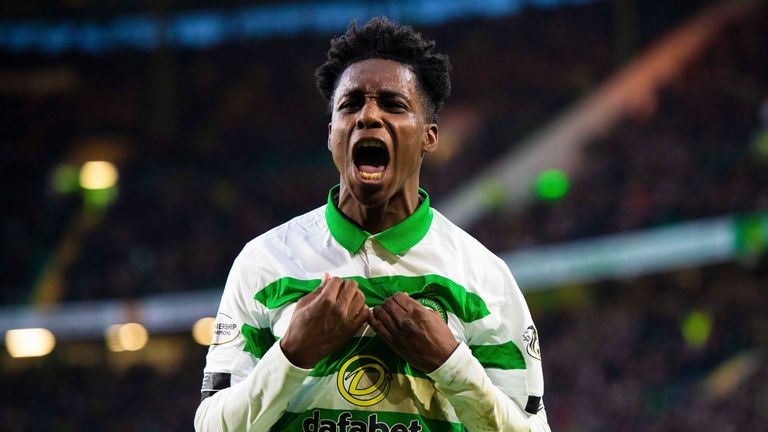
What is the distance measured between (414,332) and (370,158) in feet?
1.64

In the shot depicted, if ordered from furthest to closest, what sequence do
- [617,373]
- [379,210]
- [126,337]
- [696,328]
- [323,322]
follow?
[126,337]
[617,373]
[696,328]
[379,210]
[323,322]

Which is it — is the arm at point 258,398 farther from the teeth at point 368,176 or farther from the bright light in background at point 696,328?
the bright light in background at point 696,328

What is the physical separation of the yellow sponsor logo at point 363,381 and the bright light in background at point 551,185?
18.6 meters

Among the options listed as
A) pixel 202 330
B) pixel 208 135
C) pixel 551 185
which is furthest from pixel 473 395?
pixel 208 135

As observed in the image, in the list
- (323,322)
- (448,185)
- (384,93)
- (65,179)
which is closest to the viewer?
(323,322)

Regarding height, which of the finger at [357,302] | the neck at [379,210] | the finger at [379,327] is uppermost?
the neck at [379,210]

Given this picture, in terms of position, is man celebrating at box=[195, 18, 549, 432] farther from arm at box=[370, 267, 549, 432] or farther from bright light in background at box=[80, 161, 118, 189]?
bright light in background at box=[80, 161, 118, 189]

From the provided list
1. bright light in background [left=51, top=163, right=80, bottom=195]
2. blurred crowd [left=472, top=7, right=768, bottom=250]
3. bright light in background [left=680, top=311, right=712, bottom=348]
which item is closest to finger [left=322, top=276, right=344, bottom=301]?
bright light in background [left=680, top=311, right=712, bottom=348]

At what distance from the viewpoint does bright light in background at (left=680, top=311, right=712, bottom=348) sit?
16.7 meters

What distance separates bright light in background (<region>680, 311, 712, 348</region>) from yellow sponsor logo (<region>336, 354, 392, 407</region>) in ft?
49.0

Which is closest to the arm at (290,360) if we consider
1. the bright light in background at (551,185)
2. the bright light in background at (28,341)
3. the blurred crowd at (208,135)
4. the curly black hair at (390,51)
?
the curly black hair at (390,51)

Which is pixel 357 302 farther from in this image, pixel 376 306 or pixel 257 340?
pixel 257 340

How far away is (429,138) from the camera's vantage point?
2826 mm

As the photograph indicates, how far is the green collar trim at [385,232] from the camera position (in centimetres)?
273
